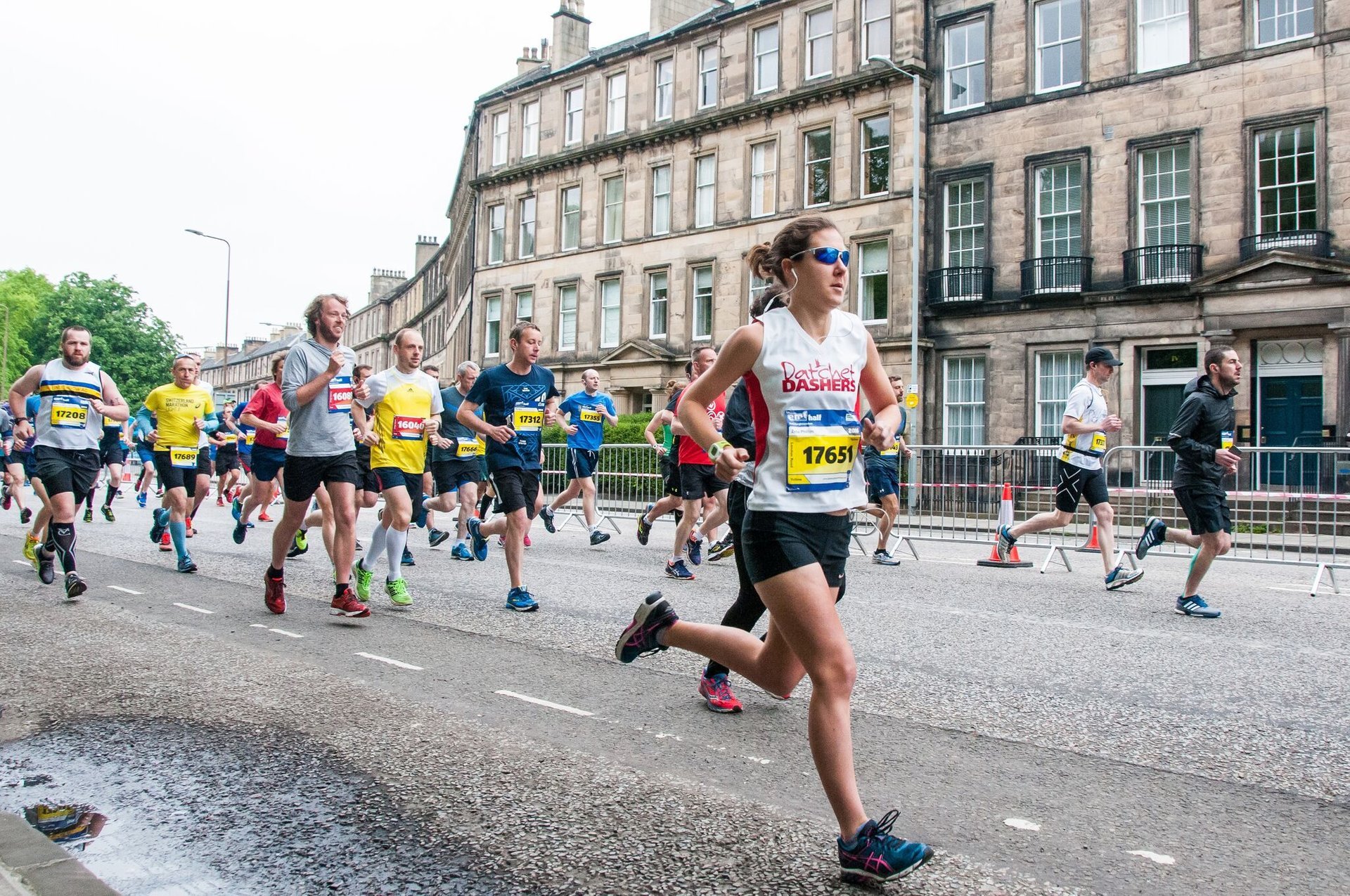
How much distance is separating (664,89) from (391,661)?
34.5m

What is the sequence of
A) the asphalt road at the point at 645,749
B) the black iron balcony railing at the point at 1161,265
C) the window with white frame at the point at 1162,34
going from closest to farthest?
1. the asphalt road at the point at 645,749
2. the black iron balcony railing at the point at 1161,265
3. the window with white frame at the point at 1162,34

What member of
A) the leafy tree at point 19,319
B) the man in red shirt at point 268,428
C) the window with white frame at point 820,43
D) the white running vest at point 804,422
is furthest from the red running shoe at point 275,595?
the leafy tree at point 19,319

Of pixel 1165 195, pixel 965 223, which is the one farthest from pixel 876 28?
pixel 1165 195

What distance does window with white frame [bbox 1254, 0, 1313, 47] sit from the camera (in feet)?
79.8

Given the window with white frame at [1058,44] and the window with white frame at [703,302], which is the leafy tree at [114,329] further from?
the window with white frame at [1058,44]

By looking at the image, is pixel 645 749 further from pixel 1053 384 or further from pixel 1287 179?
pixel 1053 384

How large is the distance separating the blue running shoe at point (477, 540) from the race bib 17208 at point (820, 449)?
884 centimetres

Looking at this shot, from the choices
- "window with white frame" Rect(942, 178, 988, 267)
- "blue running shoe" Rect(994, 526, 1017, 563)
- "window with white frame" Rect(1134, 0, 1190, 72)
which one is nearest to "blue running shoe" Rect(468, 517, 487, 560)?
"blue running shoe" Rect(994, 526, 1017, 563)

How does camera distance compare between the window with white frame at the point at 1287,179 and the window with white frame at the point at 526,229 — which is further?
the window with white frame at the point at 526,229

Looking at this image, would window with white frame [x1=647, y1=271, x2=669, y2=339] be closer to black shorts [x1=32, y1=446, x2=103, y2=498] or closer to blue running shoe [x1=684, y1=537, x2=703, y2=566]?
blue running shoe [x1=684, y1=537, x2=703, y2=566]

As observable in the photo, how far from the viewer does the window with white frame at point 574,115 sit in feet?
134

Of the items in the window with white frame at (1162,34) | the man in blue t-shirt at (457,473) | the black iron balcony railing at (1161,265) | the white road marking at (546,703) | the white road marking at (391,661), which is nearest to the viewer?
the white road marking at (546,703)

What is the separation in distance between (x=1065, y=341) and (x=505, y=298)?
2272 cm

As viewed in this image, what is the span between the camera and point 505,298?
43.4 m
